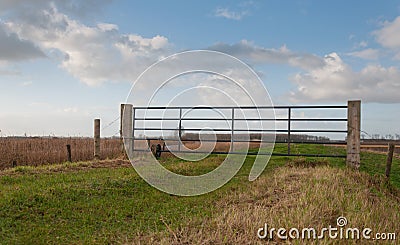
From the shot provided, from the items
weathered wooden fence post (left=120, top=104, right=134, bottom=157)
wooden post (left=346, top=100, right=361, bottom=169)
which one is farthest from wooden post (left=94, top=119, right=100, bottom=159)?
wooden post (left=346, top=100, right=361, bottom=169)

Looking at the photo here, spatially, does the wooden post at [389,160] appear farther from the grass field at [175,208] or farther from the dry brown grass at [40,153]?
the dry brown grass at [40,153]

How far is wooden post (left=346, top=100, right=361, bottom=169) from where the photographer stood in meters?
10.7

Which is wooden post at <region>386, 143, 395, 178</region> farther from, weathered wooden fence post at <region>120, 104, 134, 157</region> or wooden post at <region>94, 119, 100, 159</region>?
wooden post at <region>94, 119, 100, 159</region>

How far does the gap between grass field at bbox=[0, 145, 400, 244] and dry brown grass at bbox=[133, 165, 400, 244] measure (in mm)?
12

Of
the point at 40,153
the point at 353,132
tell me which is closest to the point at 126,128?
the point at 40,153

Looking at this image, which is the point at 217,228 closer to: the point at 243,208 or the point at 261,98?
the point at 243,208

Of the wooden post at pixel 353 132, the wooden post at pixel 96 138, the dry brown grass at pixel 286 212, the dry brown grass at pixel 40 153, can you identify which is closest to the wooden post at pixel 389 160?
the wooden post at pixel 353 132

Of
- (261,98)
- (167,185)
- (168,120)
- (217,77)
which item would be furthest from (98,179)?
(168,120)

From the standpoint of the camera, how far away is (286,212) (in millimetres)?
5035

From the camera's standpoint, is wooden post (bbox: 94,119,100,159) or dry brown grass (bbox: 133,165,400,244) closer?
dry brown grass (bbox: 133,165,400,244)

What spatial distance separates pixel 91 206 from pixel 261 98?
19.1 feet

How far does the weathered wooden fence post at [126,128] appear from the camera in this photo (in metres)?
13.5

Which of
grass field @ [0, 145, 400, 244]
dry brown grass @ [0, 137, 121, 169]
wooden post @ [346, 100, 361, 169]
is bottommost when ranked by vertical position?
grass field @ [0, 145, 400, 244]

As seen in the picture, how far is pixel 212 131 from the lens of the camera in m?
13.3
